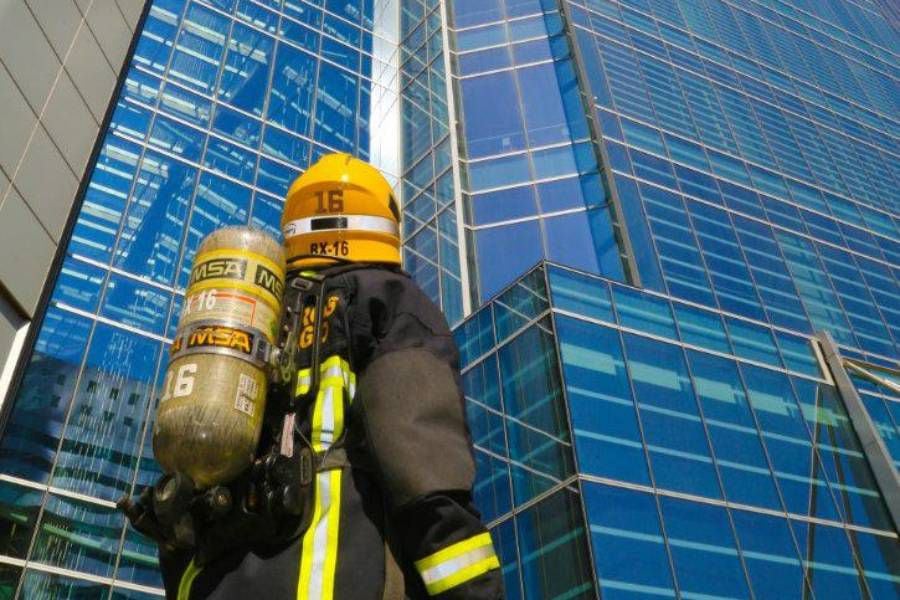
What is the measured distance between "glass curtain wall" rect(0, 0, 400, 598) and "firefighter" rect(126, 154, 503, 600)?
8137 millimetres

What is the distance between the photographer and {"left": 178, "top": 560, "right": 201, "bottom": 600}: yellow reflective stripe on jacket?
263 centimetres

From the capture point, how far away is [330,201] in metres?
3.38

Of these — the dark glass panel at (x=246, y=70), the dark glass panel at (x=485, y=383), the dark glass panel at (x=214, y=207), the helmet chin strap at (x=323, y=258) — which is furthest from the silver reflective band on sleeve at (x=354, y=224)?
the dark glass panel at (x=246, y=70)

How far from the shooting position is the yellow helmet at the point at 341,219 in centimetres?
329

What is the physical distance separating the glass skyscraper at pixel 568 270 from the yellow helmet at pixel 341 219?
19.7ft

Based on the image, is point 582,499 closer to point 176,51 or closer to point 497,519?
point 497,519

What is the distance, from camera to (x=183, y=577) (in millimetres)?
2689

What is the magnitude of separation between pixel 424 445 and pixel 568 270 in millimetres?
10391

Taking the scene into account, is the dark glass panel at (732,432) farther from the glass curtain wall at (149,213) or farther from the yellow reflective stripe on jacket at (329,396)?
the yellow reflective stripe on jacket at (329,396)

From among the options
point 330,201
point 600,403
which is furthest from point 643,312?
point 330,201

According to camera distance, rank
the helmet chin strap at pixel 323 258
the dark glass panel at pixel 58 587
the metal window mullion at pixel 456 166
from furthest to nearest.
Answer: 1. the metal window mullion at pixel 456 166
2. the dark glass panel at pixel 58 587
3. the helmet chin strap at pixel 323 258

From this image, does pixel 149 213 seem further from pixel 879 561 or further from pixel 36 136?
pixel 879 561

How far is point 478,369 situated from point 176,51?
9523mm

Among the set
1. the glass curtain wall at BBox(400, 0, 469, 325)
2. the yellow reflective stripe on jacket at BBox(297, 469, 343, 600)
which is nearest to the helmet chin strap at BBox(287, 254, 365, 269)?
the yellow reflective stripe on jacket at BBox(297, 469, 343, 600)
